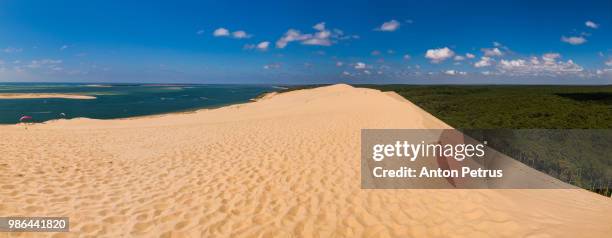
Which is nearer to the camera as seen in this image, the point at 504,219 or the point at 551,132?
the point at 504,219

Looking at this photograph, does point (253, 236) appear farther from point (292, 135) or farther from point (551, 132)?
point (551, 132)

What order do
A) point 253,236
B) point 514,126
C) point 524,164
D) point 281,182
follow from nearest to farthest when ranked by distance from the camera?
point 253,236
point 281,182
point 524,164
point 514,126

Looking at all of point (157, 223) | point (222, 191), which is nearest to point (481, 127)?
point (222, 191)

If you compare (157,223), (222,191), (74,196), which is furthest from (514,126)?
(74,196)

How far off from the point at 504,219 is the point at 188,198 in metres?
6.23

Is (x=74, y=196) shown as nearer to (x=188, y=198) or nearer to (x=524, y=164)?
(x=188, y=198)

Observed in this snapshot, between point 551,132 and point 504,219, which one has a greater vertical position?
point 551,132

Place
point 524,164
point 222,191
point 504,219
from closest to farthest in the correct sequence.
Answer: point 504,219, point 222,191, point 524,164

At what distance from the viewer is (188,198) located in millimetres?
6426

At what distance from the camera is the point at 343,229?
530 centimetres

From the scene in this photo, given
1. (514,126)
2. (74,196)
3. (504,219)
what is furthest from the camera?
(514,126)

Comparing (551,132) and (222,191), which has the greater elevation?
(551,132)

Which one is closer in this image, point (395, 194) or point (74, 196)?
point (74, 196)

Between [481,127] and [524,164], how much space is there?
281 cm
